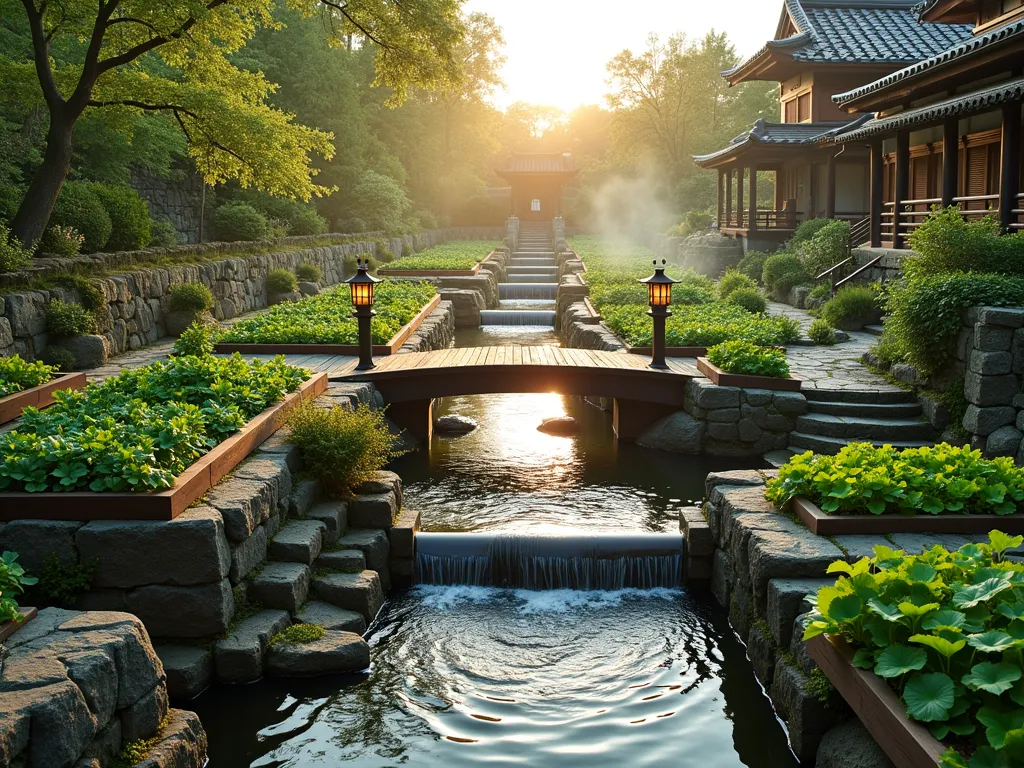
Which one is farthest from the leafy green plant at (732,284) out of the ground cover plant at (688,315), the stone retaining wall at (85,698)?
the stone retaining wall at (85,698)

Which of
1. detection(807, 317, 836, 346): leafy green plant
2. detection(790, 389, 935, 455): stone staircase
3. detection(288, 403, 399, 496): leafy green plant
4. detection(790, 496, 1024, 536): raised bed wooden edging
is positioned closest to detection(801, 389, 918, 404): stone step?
detection(790, 389, 935, 455): stone staircase

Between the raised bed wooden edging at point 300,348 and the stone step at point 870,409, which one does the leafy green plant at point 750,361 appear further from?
the raised bed wooden edging at point 300,348

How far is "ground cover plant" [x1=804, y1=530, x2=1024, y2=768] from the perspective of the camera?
3.72 meters

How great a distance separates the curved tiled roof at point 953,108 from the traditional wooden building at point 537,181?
121 feet

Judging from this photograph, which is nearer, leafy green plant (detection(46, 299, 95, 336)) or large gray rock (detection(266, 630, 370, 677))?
large gray rock (detection(266, 630, 370, 677))

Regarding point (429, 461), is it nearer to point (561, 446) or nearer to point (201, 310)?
point (561, 446)

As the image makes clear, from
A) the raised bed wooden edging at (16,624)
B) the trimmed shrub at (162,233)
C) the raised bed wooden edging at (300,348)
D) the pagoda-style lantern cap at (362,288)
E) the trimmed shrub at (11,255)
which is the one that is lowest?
the raised bed wooden edging at (16,624)

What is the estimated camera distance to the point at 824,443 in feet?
35.9

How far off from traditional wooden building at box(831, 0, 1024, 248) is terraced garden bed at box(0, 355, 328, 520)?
415 inches

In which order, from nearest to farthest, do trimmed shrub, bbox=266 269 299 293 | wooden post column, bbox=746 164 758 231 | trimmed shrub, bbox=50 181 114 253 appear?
1. trimmed shrub, bbox=50 181 114 253
2. trimmed shrub, bbox=266 269 299 293
3. wooden post column, bbox=746 164 758 231

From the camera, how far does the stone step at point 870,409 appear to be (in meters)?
11.1

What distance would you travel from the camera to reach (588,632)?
7156 millimetres

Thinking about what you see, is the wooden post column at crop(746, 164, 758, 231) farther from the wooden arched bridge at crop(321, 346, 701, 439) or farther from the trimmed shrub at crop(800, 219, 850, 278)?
Answer: the wooden arched bridge at crop(321, 346, 701, 439)

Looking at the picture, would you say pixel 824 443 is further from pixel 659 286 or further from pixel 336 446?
pixel 336 446
